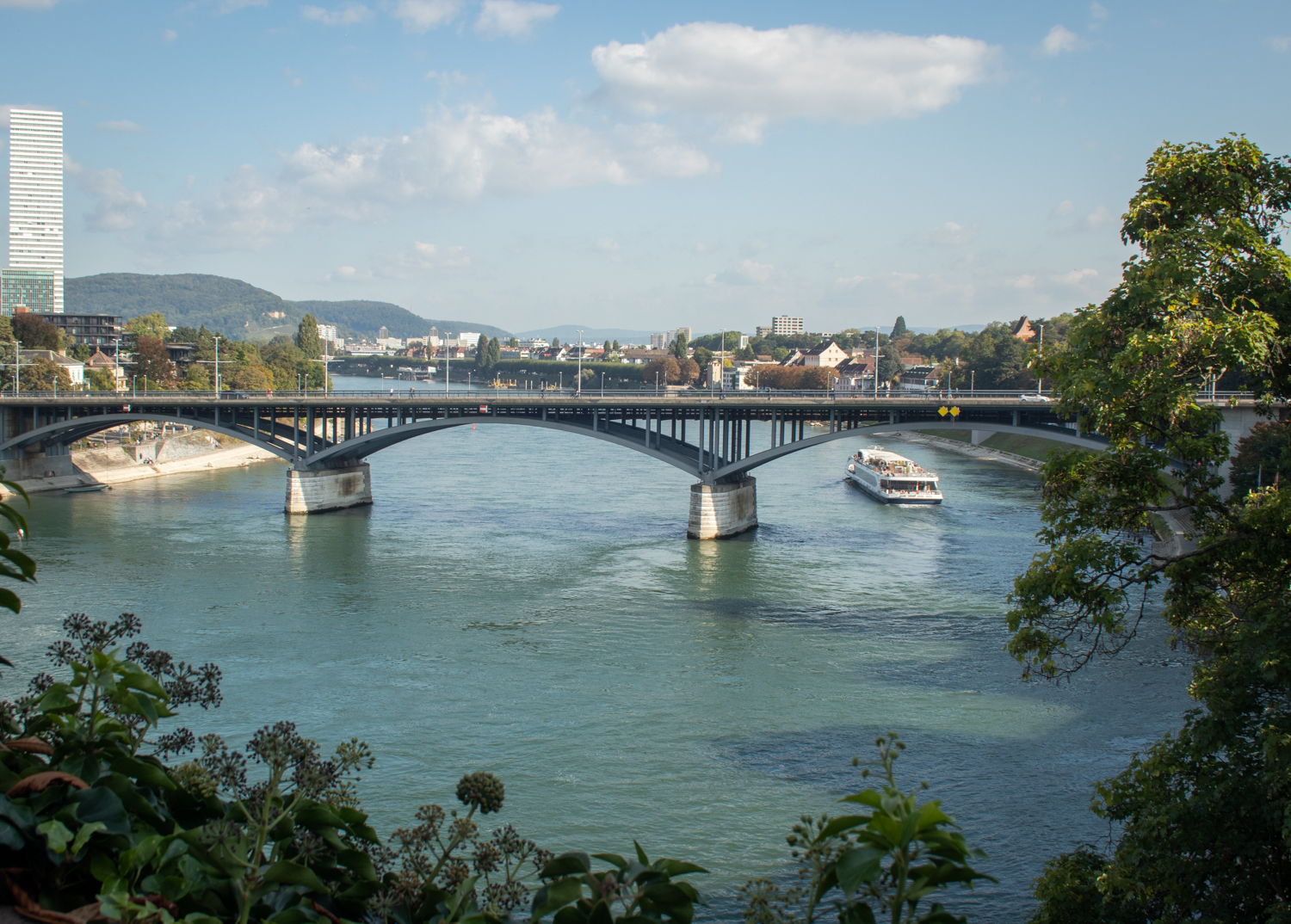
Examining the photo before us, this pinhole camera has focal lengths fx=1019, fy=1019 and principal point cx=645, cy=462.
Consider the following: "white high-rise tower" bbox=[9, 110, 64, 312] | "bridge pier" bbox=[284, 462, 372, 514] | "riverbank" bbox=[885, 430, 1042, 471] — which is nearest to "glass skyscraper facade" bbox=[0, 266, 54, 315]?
"white high-rise tower" bbox=[9, 110, 64, 312]

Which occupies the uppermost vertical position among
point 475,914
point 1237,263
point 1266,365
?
point 1237,263

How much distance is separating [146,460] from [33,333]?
31545mm

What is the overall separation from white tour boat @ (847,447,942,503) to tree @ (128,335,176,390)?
48.0 m

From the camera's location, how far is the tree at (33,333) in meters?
76.7

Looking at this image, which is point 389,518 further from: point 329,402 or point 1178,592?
point 1178,592

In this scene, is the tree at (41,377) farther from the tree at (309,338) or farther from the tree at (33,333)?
the tree at (309,338)

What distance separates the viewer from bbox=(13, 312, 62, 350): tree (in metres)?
76.7

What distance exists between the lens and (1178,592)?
23.8 ft

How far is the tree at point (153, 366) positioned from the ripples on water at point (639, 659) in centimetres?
3227

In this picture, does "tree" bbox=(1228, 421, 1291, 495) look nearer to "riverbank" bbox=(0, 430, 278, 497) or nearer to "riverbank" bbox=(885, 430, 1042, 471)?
"riverbank" bbox=(885, 430, 1042, 471)

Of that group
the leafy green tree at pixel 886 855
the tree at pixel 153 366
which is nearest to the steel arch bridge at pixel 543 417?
the tree at pixel 153 366

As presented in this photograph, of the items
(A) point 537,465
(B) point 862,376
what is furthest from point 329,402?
(B) point 862,376

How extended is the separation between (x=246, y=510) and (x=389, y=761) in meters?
29.2

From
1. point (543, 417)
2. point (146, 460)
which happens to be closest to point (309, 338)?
point (146, 460)
